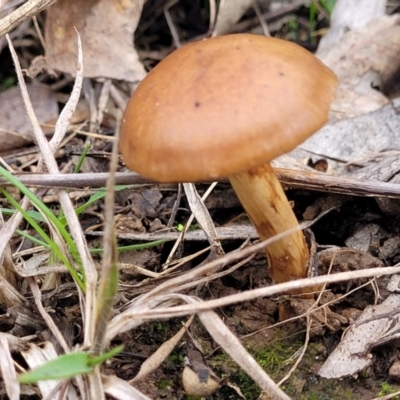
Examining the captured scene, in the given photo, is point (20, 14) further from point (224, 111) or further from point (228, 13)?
point (228, 13)

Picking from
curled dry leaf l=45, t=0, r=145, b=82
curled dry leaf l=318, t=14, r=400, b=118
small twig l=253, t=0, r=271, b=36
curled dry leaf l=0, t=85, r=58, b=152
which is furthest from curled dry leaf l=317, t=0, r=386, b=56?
curled dry leaf l=0, t=85, r=58, b=152

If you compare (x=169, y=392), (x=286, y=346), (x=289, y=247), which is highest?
(x=289, y=247)

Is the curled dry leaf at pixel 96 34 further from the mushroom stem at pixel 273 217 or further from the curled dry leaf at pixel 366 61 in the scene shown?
the mushroom stem at pixel 273 217

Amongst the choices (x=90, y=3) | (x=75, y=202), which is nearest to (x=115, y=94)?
(x=90, y=3)

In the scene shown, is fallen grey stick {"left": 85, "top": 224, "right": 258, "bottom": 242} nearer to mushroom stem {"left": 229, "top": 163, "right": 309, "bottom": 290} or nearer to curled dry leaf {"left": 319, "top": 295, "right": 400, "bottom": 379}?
mushroom stem {"left": 229, "top": 163, "right": 309, "bottom": 290}

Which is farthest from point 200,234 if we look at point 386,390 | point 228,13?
point 228,13

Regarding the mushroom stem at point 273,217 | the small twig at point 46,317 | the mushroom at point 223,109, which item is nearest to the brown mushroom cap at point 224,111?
the mushroom at point 223,109

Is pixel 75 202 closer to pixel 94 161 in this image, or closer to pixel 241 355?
pixel 94 161
